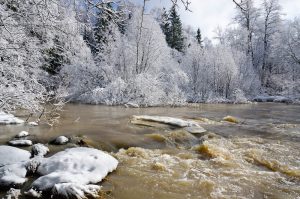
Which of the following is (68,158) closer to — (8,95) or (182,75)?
(8,95)

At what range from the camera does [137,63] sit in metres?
26.4

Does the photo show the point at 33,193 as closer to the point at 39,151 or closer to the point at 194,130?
the point at 39,151

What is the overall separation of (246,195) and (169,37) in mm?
41240

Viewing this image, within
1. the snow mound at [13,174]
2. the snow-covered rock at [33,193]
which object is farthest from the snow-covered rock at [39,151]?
the snow-covered rock at [33,193]

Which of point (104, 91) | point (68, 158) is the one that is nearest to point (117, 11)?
point (68, 158)

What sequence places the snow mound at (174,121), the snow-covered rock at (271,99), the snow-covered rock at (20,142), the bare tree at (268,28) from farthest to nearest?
1. the bare tree at (268,28)
2. the snow-covered rock at (271,99)
3. the snow mound at (174,121)
4. the snow-covered rock at (20,142)

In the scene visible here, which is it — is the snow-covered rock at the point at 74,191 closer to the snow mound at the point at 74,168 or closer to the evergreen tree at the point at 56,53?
the snow mound at the point at 74,168

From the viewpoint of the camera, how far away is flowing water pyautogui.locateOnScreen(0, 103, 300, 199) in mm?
6137

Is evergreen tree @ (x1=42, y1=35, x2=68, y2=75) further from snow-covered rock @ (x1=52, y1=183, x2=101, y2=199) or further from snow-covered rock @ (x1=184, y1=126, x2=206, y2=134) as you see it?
snow-covered rock @ (x1=184, y1=126, x2=206, y2=134)

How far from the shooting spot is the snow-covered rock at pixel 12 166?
6.07 metres

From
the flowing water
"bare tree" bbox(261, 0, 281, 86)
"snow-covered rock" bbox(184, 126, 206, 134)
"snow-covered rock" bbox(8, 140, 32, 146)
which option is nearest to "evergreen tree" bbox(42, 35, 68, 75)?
the flowing water

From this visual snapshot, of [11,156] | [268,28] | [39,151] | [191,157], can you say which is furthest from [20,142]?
[268,28]

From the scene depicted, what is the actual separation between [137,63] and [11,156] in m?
A: 19.5

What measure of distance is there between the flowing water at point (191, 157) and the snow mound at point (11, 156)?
0.99 meters
